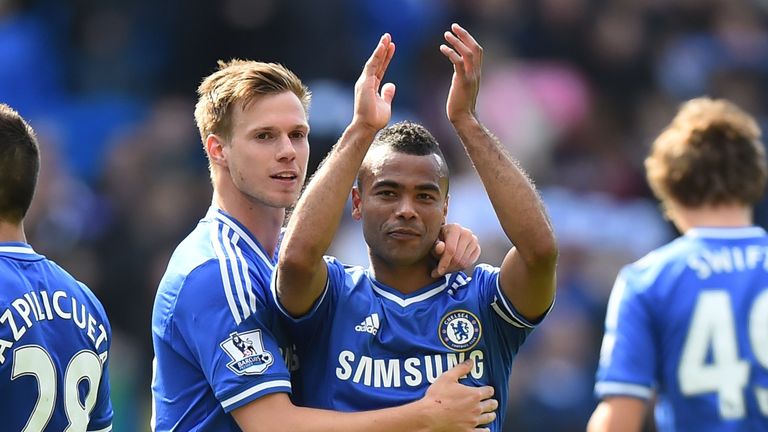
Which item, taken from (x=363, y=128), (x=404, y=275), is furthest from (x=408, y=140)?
(x=404, y=275)

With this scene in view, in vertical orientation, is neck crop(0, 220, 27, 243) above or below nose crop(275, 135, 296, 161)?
below

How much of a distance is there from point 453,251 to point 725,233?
52.6 inches

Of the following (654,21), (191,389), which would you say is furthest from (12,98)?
(191,389)

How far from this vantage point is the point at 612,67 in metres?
12.9

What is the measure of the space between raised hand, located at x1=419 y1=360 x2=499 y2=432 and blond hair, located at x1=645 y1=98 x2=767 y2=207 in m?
1.47

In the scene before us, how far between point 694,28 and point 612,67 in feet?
3.78

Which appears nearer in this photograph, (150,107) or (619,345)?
(619,345)

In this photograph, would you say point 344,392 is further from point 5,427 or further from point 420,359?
point 5,427

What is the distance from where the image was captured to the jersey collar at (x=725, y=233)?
5582mm

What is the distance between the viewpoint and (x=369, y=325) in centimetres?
488

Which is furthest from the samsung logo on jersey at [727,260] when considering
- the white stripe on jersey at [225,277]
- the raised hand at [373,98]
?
the white stripe on jersey at [225,277]

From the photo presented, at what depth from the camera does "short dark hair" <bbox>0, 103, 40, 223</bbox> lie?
16.1 ft

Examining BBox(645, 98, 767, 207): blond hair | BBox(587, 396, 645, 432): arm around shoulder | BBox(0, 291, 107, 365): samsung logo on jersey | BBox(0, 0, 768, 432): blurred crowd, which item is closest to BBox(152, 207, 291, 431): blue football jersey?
BBox(0, 291, 107, 365): samsung logo on jersey

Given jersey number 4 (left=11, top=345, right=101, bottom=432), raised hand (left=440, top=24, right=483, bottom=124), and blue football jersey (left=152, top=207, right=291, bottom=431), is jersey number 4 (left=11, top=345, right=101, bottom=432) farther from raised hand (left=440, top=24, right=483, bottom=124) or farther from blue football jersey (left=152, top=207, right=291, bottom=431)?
raised hand (left=440, top=24, right=483, bottom=124)
